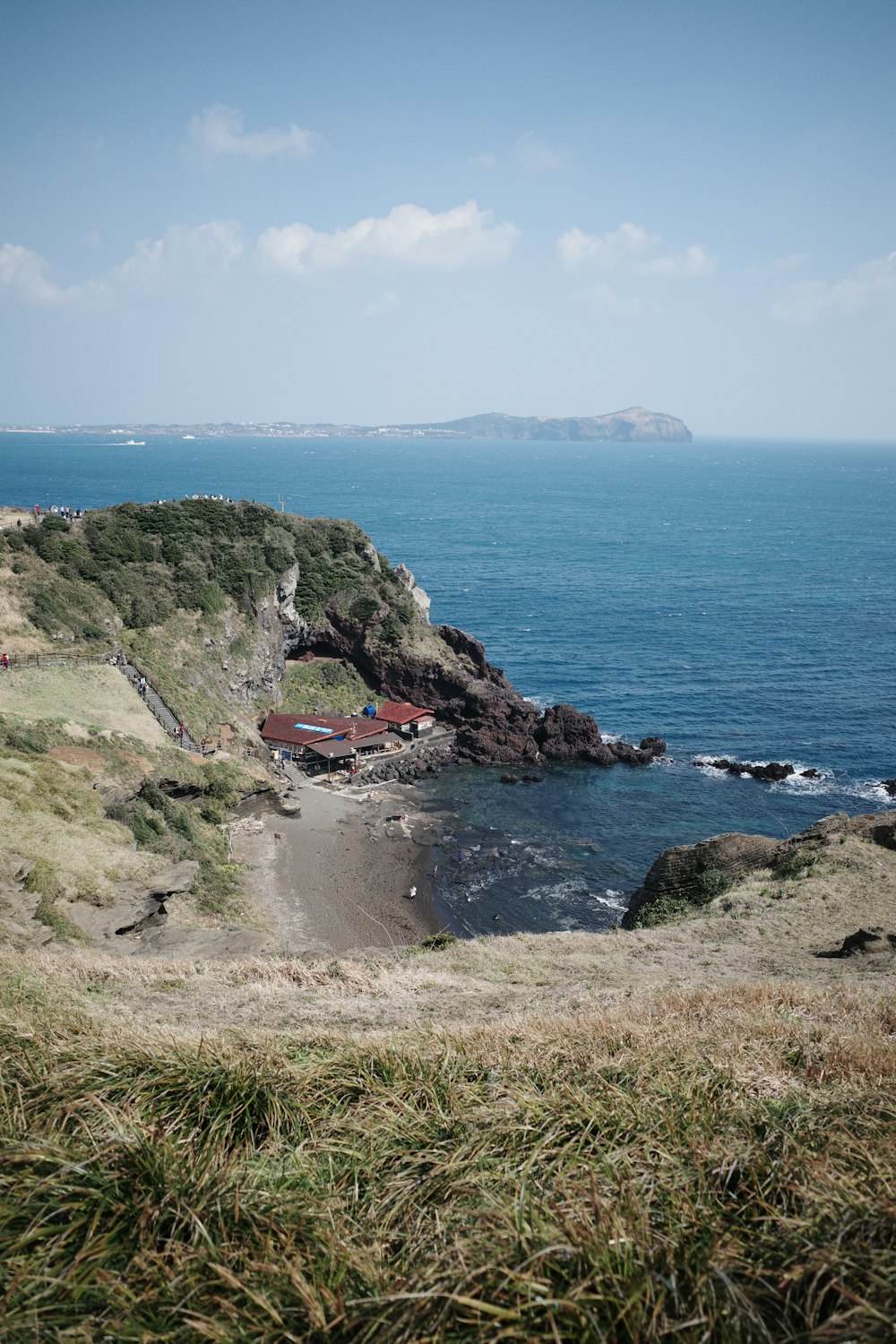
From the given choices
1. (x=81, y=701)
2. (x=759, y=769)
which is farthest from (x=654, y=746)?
(x=81, y=701)

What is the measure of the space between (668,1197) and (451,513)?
521 ft

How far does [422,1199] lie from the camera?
534cm

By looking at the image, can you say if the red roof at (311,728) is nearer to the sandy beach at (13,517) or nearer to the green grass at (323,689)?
the green grass at (323,689)

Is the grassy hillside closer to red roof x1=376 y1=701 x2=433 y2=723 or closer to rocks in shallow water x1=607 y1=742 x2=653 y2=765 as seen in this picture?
rocks in shallow water x1=607 y1=742 x2=653 y2=765

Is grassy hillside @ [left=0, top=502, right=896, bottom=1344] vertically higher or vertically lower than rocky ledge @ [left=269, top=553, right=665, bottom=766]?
higher

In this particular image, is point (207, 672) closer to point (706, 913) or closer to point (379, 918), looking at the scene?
point (379, 918)

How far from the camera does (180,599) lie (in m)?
49.9

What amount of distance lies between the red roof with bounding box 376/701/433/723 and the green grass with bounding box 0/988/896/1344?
45111 millimetres

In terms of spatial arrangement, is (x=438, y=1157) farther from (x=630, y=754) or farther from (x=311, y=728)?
(x=630, y=754)

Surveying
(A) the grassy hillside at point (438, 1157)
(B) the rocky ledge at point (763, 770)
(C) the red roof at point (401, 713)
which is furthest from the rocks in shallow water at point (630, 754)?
(A) the grassy hillside at point (438, 1157)

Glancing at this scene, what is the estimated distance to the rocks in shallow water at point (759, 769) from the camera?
155ft

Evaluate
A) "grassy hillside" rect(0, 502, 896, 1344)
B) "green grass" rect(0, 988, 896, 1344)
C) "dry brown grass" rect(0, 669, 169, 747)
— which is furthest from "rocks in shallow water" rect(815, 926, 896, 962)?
"dry brown grass" rect(0, 669, 169, 747)

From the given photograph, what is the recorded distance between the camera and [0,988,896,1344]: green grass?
13.0 ft

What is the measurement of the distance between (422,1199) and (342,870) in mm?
31051
